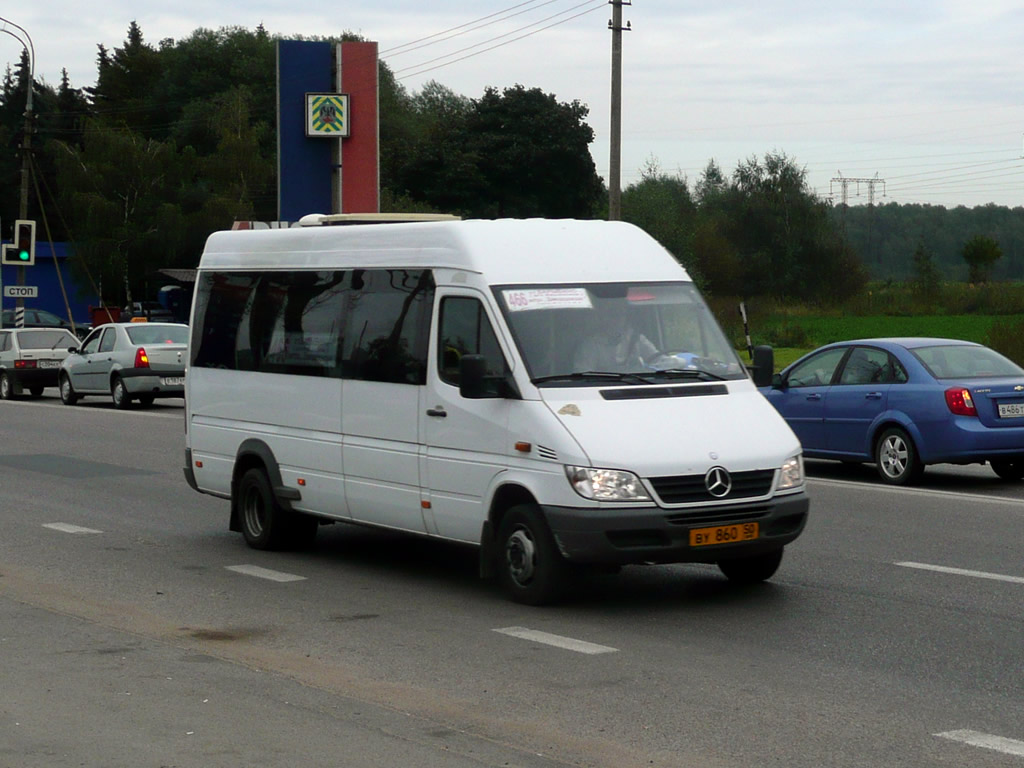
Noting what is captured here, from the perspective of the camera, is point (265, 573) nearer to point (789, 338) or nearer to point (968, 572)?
point (968, 572)

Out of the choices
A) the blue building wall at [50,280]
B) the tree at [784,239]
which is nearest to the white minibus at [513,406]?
the blue building wall at [50,280]

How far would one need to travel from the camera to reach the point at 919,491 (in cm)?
1433

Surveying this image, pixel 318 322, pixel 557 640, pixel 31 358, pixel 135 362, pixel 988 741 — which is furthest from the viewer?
pixel 31 358

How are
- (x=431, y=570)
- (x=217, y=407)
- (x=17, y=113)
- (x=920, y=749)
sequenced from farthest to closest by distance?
(x=17, y=113) → (x=217, y=407) → (x=431, y=570) → (x=920, y=749)

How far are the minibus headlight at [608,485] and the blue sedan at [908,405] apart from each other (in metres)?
7.23

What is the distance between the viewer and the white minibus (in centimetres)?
829

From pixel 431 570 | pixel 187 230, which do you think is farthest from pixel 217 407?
pixel 187 230

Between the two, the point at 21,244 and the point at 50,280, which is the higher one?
the point at 21,244

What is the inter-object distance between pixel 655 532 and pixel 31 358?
26.5 m

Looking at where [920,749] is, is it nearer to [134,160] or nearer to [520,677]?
[520,677]

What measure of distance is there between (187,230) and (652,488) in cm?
6598

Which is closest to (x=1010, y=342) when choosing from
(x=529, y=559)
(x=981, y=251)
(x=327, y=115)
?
(x=327, y=115)

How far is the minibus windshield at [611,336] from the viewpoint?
8812 mm

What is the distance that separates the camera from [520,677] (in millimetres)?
7020
